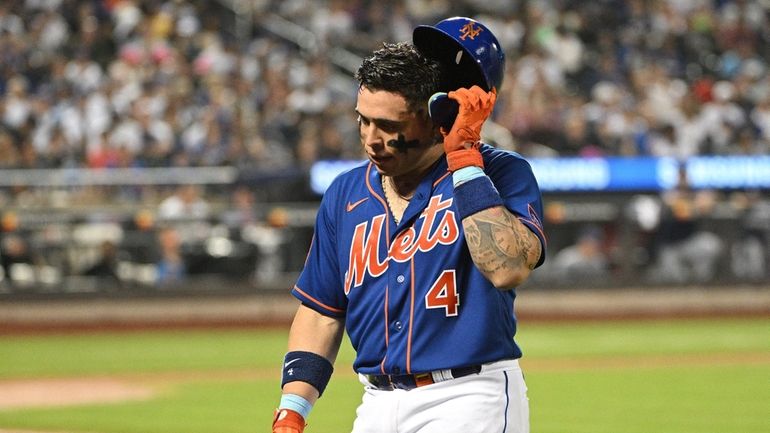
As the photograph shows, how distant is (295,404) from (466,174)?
0.80m

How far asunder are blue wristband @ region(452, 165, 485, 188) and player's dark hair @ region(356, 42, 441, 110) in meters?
0.24

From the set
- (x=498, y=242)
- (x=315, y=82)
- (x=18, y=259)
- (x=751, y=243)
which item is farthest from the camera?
(x=315, y=82)

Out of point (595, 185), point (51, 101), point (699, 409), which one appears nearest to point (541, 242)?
point (699, 409)

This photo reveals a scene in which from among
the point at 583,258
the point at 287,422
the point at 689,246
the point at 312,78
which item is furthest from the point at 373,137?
the point at 312,78

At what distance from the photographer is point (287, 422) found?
316cm

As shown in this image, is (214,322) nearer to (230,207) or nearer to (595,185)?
(230,207)

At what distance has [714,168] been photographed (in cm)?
1547

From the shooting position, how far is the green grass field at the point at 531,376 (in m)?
8.35

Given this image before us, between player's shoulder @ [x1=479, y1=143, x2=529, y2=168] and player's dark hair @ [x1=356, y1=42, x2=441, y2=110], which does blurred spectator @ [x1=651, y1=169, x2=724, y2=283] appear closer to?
player's shoulder @ [x1=479, y1=143, x2=529, y2=168]

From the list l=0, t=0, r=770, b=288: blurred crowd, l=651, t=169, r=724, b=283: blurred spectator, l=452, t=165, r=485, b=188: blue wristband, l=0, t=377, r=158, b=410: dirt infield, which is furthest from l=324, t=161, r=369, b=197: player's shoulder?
l=651, t=169, r=724, b=283: blurred spectator

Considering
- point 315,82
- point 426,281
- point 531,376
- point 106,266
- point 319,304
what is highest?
point 315,82

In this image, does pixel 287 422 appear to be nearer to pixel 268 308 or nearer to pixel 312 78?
pixel 268 308

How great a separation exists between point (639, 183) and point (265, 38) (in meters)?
6.47

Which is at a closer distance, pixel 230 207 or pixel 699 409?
pixel 699 409
